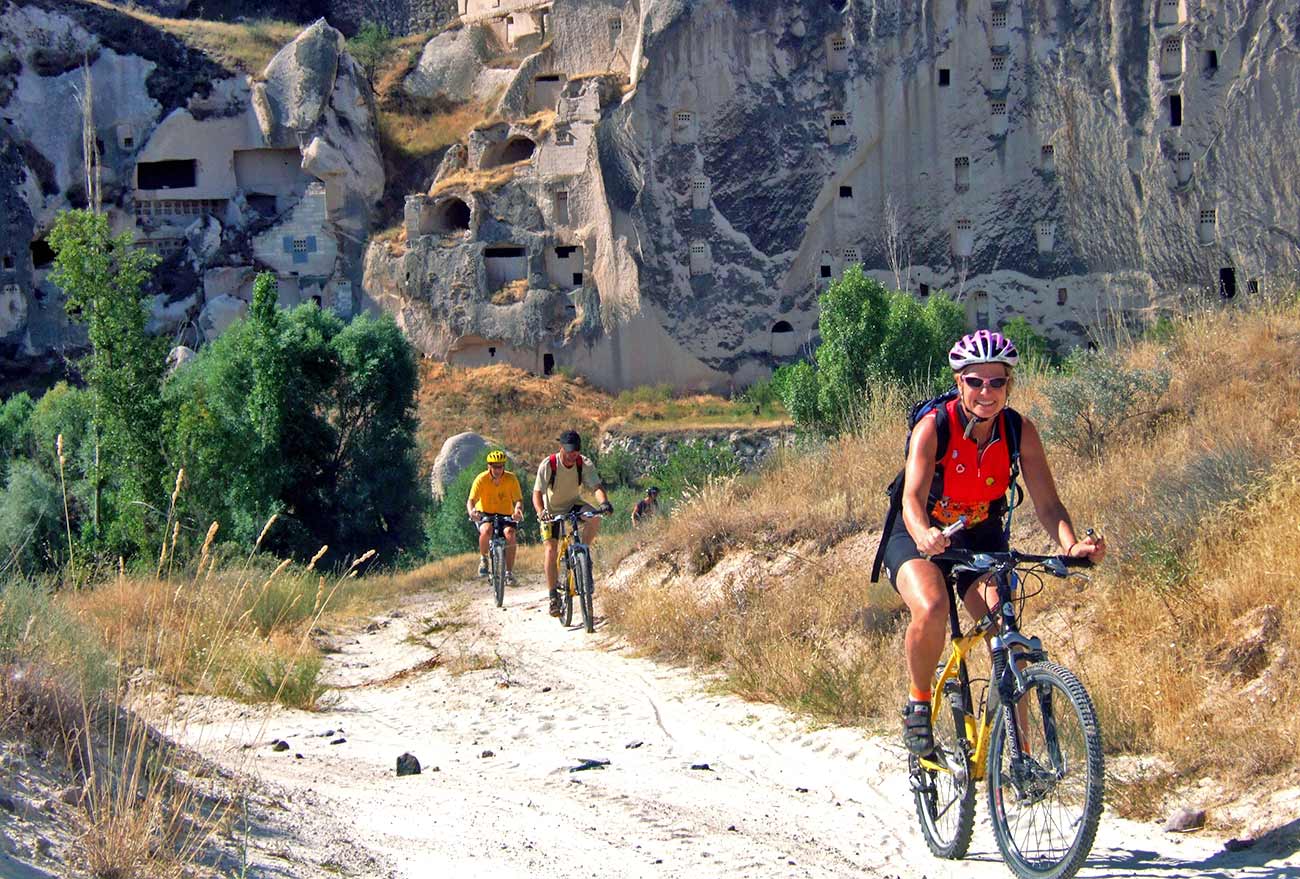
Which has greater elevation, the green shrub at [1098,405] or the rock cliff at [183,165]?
the rock cliff at [183,165]

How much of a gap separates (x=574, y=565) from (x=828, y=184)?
2872cm

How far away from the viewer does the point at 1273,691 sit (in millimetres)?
5980

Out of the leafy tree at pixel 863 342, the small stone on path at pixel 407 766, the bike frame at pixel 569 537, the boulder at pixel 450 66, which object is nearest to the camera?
the small stone on path at pixel 407 766

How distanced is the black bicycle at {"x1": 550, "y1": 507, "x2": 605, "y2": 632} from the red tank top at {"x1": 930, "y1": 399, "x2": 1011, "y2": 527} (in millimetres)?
6763

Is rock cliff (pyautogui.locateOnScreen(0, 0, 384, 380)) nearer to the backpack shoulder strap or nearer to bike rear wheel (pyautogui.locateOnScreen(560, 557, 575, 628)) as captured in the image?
bike rear wheel (pyautogui.locateOnScreen(560, 557, 575, 628))

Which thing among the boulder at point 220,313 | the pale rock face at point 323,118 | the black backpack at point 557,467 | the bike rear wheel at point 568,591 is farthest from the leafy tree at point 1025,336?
the bike rear wheel at point 568,591

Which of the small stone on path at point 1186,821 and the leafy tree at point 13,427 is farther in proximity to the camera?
the leafy tree at point 13,427

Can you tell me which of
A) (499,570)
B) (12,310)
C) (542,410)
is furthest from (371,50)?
(499,570)

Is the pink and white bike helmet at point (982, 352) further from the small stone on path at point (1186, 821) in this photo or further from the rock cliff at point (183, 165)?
the rock cliff at point (183, 165)

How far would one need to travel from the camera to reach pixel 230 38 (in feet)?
151

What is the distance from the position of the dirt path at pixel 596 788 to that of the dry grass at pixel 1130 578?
0.44 meters

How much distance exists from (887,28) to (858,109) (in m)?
2.28

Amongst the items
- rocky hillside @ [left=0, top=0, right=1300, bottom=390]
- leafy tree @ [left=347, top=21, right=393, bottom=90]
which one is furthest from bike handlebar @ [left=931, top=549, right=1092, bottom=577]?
leafy tree @ [left=347, top=21, right=393, bottom=90]

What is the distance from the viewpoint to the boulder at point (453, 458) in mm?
33000
